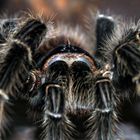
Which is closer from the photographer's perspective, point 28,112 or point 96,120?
point 96,120

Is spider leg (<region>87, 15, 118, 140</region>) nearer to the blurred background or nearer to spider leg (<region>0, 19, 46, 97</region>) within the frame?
spider leg (<region>0, 19, 46, 97</region>)

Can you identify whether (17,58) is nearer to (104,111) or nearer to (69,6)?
(104,111)

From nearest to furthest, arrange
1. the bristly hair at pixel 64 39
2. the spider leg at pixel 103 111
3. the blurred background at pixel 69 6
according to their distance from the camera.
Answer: the spider leg at pixel 103 111
the bristly hair at pixel 64 39
the blurred background at pixel 69 6

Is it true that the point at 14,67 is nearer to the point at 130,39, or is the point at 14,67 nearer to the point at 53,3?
the point at 130,39

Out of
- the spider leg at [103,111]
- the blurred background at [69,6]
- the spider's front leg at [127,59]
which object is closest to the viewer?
the spider leg at [103,111]

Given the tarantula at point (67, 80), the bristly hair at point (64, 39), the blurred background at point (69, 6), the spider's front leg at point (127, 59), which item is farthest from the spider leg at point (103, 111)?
the blurred background at point (69, 6)

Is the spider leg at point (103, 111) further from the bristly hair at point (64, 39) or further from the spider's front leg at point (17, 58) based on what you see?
the bristly hair at point (64, 39)

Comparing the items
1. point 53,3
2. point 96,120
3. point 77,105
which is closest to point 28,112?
point 77,105

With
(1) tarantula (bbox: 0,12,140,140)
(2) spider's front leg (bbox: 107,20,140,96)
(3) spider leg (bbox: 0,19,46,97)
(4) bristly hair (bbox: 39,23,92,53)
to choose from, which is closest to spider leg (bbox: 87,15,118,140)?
(1) tarantula (bbox: 0,12,140,140)

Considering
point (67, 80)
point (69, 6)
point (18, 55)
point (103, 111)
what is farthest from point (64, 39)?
point (69, 6)
